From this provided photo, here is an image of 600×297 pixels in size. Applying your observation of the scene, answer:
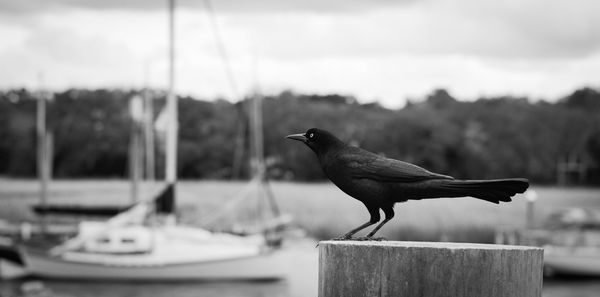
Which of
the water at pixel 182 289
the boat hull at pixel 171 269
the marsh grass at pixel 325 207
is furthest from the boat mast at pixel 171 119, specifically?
the marsh grass at pixel 325 207

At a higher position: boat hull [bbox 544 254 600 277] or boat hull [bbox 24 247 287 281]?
boat hull [bbox 24 247 287 281]

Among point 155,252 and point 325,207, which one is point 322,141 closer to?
point 155,252

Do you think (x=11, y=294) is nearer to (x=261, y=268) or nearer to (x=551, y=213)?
(x=261, y=268)

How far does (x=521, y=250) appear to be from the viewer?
15.5 ft

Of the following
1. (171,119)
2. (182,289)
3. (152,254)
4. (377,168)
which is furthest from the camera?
(182,289)

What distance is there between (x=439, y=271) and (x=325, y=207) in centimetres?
5221

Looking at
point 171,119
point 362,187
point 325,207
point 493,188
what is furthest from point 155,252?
point 493,188

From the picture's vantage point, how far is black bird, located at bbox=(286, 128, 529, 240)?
19.5 ft

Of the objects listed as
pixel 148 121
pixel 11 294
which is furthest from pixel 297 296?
pixel 148 121

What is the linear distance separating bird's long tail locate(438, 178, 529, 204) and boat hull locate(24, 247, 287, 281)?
34.3m

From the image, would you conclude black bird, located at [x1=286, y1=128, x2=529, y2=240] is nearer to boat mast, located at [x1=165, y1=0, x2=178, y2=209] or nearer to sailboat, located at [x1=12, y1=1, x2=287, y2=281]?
boat mast, located at [x1=165, y1=0, x2=178, y2=209]

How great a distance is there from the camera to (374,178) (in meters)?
6.33

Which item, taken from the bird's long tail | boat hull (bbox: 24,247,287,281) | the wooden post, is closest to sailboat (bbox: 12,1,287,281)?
boat hull (bbox: 24,247,287,281)

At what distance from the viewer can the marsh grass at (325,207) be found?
4878 cm
